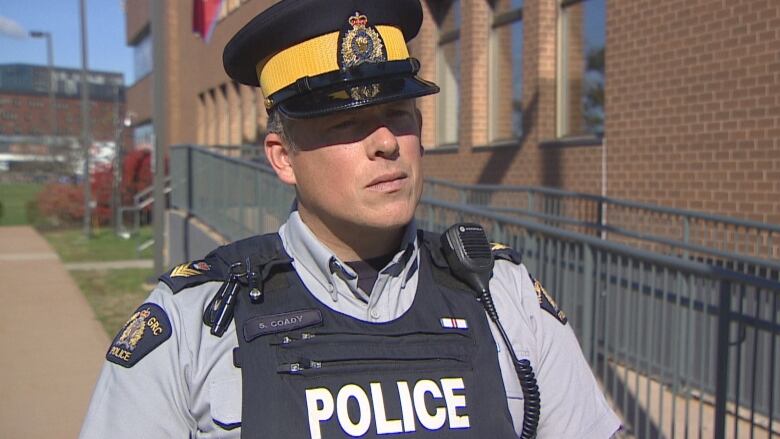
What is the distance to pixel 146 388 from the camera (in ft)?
5.20

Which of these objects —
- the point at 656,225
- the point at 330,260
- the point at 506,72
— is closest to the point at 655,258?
the point at 330,260

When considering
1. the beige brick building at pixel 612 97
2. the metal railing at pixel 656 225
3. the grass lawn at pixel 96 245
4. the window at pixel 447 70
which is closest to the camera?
the metal railing at pixel 656 225

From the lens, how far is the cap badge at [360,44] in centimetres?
179

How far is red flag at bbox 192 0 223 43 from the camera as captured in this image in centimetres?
1210

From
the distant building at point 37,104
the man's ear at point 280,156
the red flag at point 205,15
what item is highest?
the distant building at point 37,104

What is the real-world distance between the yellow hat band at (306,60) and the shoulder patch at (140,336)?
552mm

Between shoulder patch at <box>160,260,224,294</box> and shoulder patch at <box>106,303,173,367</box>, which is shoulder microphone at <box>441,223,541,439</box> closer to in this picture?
shoulder patch at <box>160,260,224,294</box>

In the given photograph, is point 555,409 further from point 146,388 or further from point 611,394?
point 611,394

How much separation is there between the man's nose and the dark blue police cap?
0.22 ft

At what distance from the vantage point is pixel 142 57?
117ft

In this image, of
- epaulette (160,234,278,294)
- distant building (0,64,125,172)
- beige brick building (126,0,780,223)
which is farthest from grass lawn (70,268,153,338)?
distant building (0,64,125,172)

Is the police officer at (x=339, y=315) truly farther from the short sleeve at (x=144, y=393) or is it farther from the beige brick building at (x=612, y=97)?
the beige brick building at (x=612, y=97)

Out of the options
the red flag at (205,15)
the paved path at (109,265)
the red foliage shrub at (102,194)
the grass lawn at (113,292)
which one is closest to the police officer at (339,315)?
the grass lawn at (113,292)

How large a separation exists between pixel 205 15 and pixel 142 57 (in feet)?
82.4
